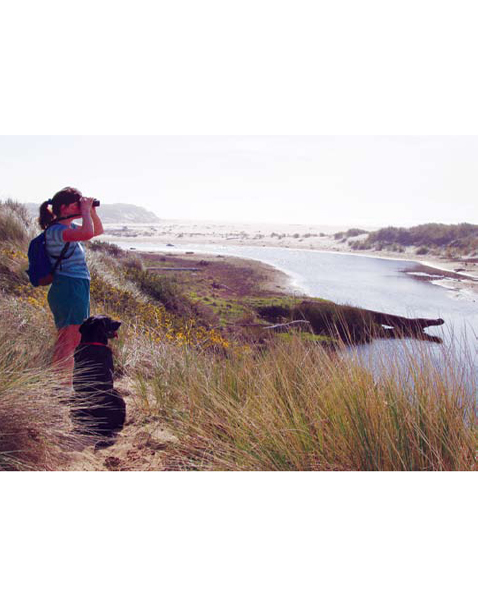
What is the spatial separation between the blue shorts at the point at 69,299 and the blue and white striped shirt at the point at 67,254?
43 millimetres

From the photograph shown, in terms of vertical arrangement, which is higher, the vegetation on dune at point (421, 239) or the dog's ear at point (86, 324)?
the vegetation on dune at point (421, 239)

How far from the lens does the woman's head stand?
3.09 meters

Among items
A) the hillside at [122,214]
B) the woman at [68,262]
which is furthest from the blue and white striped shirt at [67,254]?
the hillside at [122,214]

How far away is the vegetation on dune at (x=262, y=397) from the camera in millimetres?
Result: 2725

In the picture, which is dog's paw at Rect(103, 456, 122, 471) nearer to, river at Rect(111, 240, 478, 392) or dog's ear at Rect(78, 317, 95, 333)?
dog's ear at Rect(78, 317, 95, 333)

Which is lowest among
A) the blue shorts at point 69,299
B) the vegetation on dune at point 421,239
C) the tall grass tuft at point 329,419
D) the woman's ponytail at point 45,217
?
the tall grass tuft at point 329,419

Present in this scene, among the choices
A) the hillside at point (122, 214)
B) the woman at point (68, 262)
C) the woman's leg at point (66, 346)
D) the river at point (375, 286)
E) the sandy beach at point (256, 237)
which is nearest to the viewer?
the woman at point (68, 262)

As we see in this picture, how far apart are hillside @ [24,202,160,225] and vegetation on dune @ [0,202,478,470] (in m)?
0.27

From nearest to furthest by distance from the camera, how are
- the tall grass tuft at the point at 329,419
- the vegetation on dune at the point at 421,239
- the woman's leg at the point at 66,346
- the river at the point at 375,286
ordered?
the tall grass tuft at the point at 329,419 < the woman's leg at the point at 66,346 < the river at the point at 375,286 < the vegetation on dune at the point at 421,239

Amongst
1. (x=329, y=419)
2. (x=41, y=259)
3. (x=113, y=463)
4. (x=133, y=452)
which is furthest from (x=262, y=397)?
(x=41, y=259)

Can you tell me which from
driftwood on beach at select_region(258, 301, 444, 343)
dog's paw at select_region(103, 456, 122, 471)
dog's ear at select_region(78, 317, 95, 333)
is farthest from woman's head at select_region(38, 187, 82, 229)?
driftwood on beach at select_region(258, 301, 444, 343)

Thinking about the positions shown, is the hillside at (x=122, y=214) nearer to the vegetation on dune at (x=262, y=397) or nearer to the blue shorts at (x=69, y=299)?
the vegetation on dune at (x=262, y=397)

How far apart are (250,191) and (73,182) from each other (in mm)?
1372

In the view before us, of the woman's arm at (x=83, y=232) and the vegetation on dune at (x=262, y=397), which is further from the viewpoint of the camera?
the woman's arm at (x=83, y=232)
